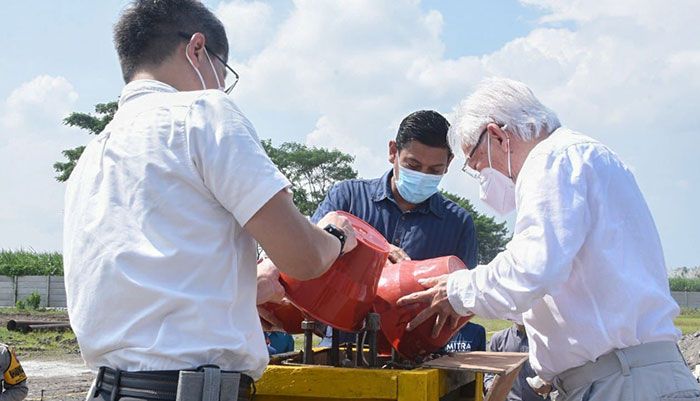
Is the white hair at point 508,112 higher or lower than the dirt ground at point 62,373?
higher

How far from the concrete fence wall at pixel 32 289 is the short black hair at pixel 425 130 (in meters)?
30.6

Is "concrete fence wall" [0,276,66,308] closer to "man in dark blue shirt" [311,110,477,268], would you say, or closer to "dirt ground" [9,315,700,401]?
"dirt ground" [9,315,700,401]

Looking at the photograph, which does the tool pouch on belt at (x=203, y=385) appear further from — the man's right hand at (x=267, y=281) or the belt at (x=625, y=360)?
the belt at (x=625, y=360)

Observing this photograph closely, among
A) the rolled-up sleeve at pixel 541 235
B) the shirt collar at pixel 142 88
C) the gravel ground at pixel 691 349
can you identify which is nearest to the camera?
the shirt collar at pixel 142 88

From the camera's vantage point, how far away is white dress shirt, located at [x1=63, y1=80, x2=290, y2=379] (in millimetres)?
1891

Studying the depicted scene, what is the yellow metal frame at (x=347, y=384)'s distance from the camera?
2500 millimetres

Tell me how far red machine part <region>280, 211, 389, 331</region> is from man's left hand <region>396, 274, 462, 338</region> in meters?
0.17

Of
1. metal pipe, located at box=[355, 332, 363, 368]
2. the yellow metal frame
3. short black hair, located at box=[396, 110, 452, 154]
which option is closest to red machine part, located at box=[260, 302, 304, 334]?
metal pipe, located at box=[355, 332, 363, 368]

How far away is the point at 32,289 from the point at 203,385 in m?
34.0

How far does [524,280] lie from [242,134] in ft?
3.50

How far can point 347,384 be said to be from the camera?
8.39 feet

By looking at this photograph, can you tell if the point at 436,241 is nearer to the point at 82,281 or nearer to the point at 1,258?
the point at 82,281

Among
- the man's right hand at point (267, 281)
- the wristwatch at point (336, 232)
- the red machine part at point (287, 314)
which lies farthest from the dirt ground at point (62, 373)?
the wristwatch at point (336, 232)

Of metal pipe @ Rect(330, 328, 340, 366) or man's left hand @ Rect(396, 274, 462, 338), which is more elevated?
man's left hand @ Rect(396, 274, 462, 338)
